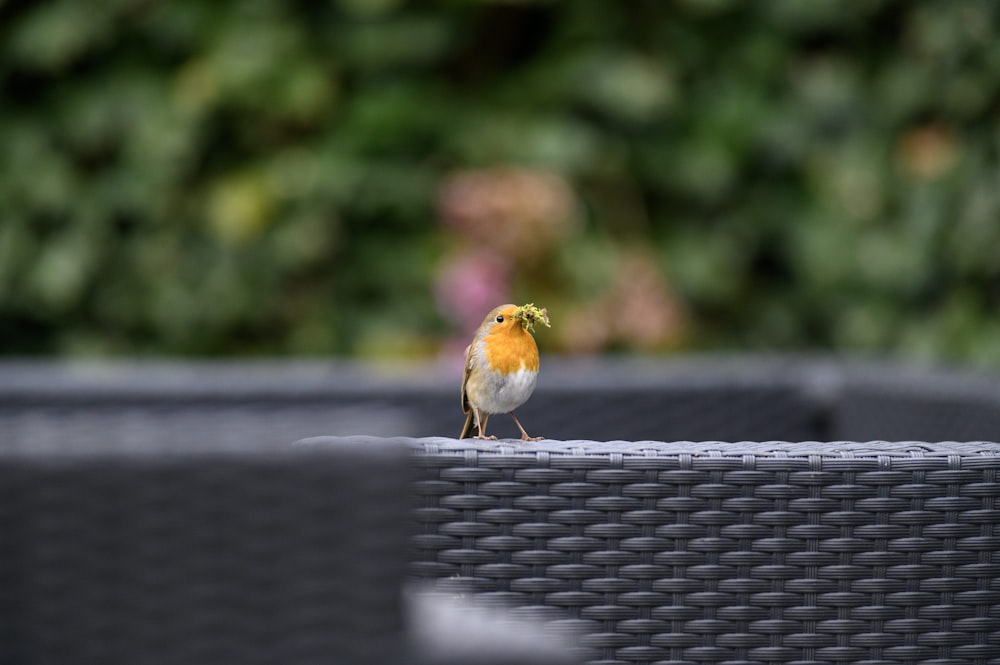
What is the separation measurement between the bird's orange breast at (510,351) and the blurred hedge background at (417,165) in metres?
2.17

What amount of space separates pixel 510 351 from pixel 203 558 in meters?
0.62

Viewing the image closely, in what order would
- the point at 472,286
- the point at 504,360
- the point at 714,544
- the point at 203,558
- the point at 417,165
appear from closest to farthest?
the point at 203,558
the point at 714,544
the point at 504,360
the point at 472,286
the point at 417,165

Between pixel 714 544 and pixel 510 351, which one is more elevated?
pixel 510 351

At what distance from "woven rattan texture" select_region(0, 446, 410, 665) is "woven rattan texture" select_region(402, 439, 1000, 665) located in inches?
9.7

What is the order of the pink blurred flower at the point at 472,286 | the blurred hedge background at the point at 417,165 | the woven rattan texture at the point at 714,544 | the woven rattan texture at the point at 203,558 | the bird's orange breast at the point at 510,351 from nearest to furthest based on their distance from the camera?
the woven rattan texture at the point at 203,558, the woven rattan texture at the point at 714,544, the bird's orange breast at the point at 510,351, the pink blurred flower at the point at 472,286, the blurred hedge background at the point at 417,165

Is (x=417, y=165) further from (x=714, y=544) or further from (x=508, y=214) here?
(x=714, y=544)

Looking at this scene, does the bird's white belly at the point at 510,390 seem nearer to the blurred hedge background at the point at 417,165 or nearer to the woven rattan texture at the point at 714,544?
the woven rattan texture at the point at 714,544

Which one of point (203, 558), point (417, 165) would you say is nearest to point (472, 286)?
point (417, 165)

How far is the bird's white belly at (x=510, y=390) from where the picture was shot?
4.58 feet

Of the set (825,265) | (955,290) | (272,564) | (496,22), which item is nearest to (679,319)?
(825,265)

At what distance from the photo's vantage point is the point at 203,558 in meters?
0.86

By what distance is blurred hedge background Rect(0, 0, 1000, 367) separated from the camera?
3742mm

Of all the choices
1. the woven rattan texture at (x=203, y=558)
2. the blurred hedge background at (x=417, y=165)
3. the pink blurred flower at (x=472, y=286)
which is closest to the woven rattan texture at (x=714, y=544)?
the woven rattan texture at (x=203, y=558)

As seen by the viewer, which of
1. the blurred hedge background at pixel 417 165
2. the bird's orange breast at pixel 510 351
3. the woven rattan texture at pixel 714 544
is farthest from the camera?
the blurred hedge background at pixel 417 165
